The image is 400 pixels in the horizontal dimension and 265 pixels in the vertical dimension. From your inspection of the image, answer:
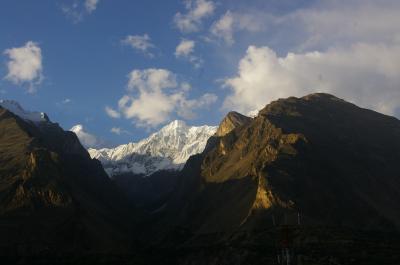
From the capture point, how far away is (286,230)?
357ft
